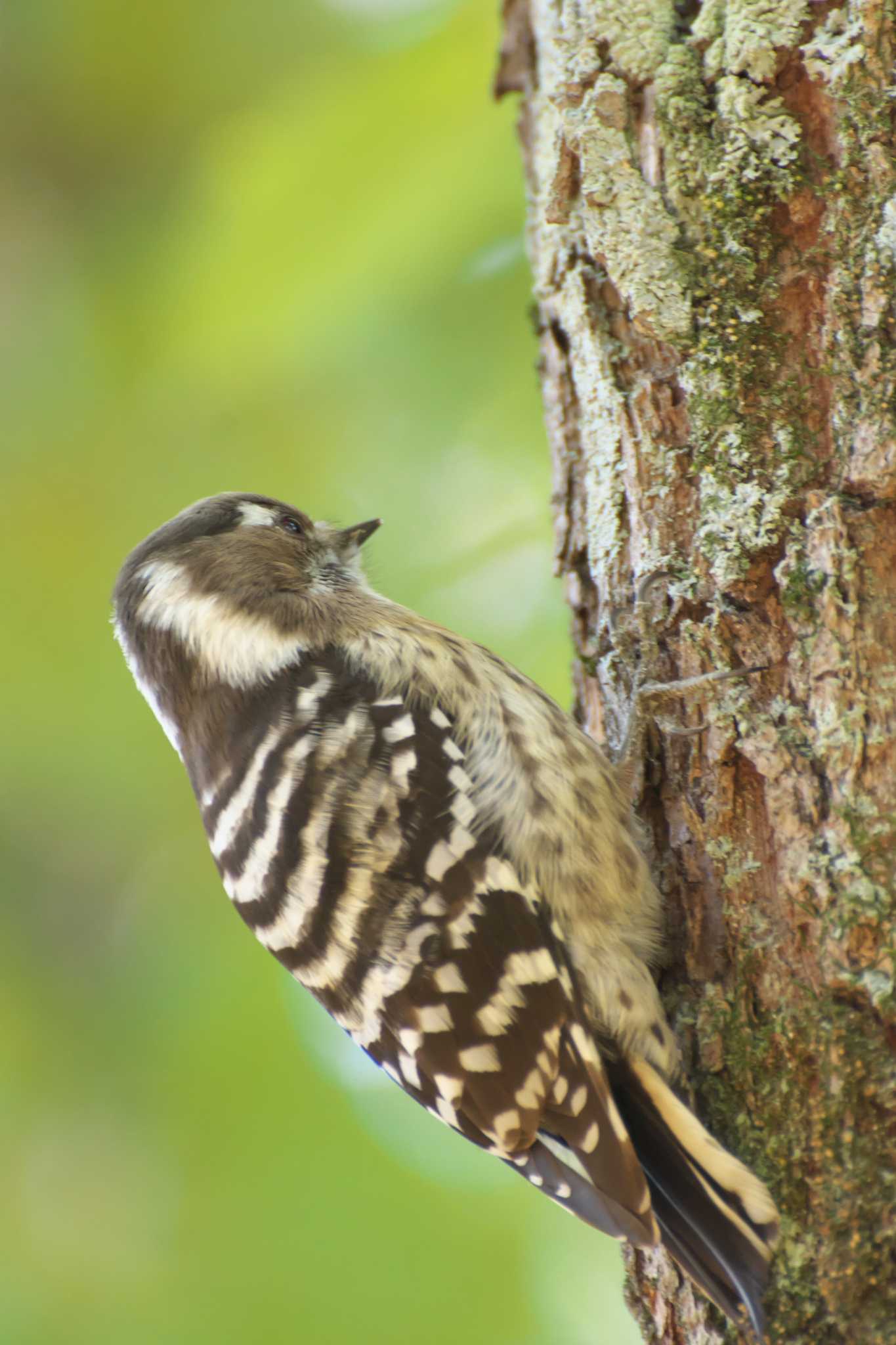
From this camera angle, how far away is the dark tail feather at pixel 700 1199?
1645 millimetres

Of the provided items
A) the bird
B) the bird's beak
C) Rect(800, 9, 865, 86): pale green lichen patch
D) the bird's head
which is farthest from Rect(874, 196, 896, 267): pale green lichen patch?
the bird's beak

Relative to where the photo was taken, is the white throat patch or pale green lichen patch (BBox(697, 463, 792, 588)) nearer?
pale green lichen patch (BBox(697, 463, 792, 588))

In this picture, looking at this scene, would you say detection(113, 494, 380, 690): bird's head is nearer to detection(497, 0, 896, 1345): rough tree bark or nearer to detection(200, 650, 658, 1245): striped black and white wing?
detection(200, 650, 658, 1245): striped black and white wing

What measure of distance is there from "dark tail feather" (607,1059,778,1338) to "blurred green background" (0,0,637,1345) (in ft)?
4.08

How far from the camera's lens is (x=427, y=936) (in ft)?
6.37

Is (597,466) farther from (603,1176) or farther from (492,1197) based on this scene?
(492,1197)

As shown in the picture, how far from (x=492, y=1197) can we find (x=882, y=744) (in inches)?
76.5

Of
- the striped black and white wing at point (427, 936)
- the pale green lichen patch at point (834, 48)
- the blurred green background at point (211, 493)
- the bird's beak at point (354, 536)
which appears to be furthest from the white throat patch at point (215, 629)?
the pale green lichen patch at point (834, 48)

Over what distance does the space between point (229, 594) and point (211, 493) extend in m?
0.87

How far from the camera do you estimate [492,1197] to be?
3.08 metres

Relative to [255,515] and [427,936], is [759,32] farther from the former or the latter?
[427,936]

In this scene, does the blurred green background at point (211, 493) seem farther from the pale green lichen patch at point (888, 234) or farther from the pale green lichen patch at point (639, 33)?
the pale green lichen patch at point (888, 234)

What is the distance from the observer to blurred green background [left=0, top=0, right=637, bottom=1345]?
2707 millimetres

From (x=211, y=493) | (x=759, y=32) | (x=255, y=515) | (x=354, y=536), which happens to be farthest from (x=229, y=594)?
(x=759, y=32)
